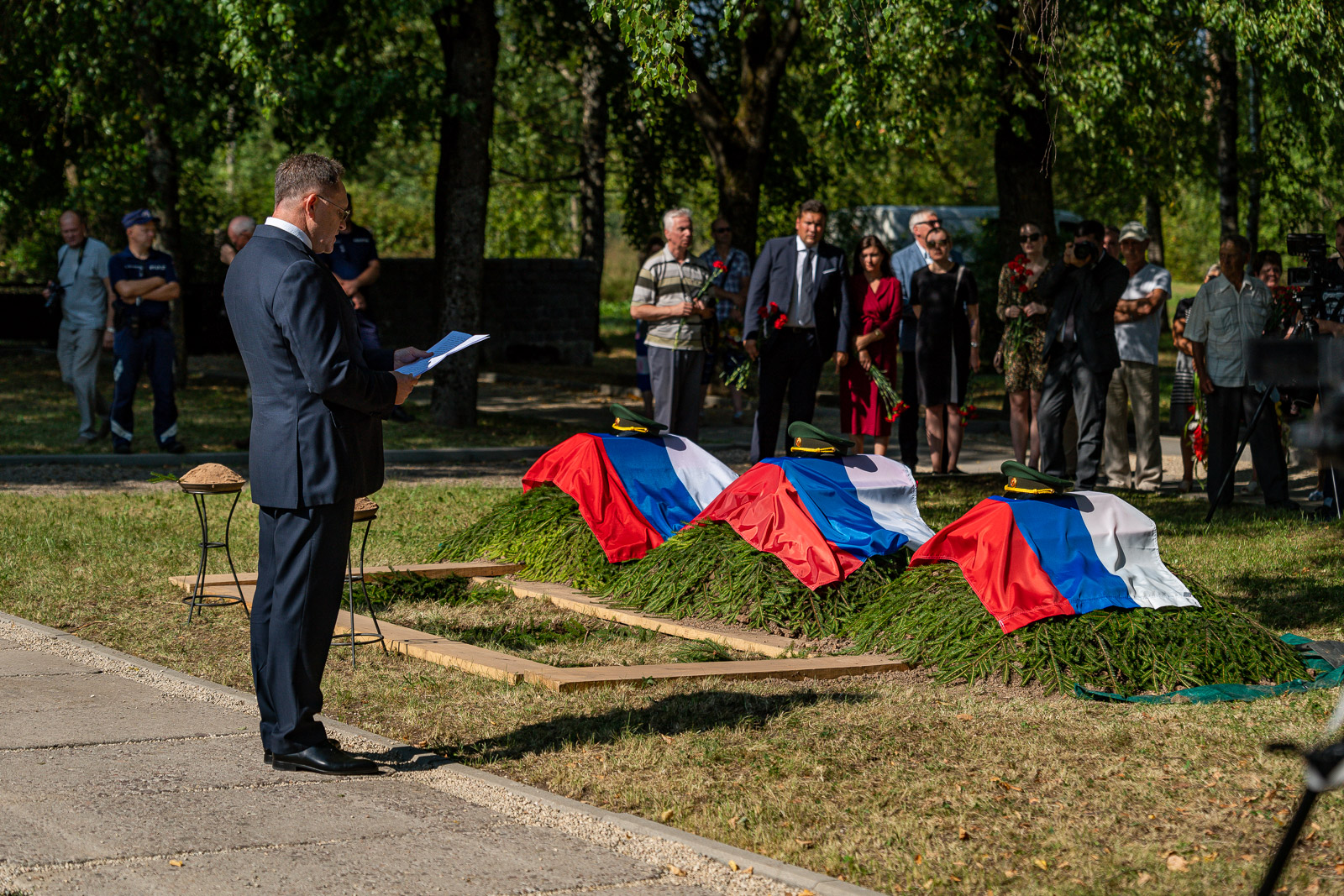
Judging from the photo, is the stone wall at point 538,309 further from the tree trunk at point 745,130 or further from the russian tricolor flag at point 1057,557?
the russian tricolor flag at point 1057,557

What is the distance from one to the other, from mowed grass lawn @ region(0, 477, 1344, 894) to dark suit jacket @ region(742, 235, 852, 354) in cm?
405

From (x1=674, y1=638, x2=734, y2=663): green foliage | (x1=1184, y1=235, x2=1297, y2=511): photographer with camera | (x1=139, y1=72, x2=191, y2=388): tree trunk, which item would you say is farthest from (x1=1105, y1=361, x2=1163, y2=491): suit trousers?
(x1=139, y1=72, x2=191, y2=388): tree trunk

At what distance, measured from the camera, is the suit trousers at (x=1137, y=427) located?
11.8m

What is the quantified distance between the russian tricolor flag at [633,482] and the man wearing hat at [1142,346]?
14.7ft

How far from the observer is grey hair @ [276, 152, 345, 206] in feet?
16.4

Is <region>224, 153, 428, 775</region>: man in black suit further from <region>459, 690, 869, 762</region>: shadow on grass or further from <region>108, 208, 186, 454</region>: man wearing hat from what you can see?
<region>108, 208, 186, 454</region>: man wearing hat

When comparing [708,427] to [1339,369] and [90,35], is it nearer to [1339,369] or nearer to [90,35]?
[90,35]

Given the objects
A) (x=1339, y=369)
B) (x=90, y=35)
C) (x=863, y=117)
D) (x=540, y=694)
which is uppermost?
(x=90, y=35)

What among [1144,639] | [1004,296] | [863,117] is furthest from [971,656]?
[863,117]

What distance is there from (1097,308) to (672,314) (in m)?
3.14

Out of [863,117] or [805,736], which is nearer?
[805,736]

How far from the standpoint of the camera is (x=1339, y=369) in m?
2.75

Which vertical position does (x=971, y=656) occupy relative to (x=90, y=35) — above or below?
below

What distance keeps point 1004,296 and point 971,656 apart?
601 centimetres
